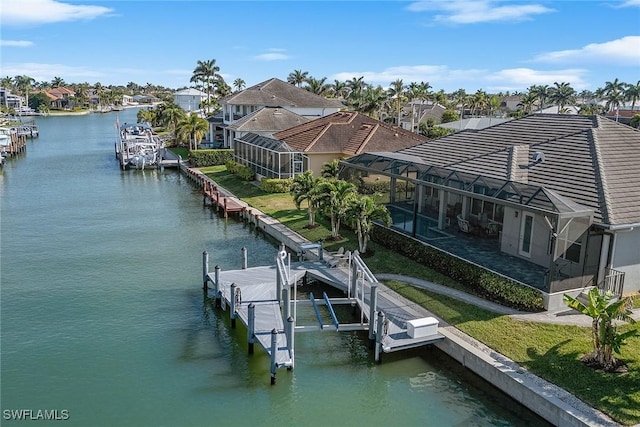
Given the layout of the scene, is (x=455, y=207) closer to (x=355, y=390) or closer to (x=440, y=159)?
(x=440, y=159)

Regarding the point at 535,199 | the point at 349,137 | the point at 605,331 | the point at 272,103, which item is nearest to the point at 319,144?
the point at 349,137

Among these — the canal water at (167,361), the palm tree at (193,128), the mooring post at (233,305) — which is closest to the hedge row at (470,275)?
the canal water at (167,361)

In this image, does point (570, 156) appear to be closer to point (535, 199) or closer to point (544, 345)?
point (535, 199)

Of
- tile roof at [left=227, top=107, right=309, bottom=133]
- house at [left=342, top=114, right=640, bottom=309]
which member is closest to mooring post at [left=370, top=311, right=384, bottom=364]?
house at [left=342, top=114, right=640, bottom=309]

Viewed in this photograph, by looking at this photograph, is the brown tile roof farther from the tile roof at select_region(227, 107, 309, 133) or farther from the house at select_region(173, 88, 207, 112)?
the house at select_region(173, 88, 207, 112)

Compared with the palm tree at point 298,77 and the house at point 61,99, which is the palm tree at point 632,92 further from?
the house at point 61,99

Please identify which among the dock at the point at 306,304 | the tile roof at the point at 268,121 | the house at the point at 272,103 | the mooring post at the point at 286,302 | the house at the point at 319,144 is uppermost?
the house at the point at 272,103
